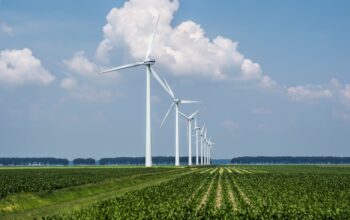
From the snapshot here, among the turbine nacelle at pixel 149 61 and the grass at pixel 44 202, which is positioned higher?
the turbine nacelle at pixel 149 61

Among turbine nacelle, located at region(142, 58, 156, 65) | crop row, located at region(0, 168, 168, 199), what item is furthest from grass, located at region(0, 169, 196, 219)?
turbine nacelle, located at region(142, 58, 156, 65)

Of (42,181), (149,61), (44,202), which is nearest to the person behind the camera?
(44,202)

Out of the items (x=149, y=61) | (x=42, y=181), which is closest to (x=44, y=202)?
(x=42, y=181)

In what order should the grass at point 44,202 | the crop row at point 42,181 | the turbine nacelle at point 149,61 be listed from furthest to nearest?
1. the turbine nacelle at point 149,61
2. the crop row at point 42,181
3. the grass at point 44,202

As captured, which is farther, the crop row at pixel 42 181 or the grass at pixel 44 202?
the crop row at pixel 42 181

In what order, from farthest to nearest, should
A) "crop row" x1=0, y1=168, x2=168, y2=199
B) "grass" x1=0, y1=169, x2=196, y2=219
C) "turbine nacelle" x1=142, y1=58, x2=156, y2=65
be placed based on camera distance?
"turbine nacelle" x1=142, y1=58, x2=156, y2=65, "crop row" x1=0, y1=168, x2=168, y2=199, "grass" x1=0, y1=169, x2=196, y2=219

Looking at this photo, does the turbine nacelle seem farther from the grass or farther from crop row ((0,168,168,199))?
the grass

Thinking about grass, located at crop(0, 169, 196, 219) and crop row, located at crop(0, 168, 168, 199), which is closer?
grass, located at crop(0, 169, 196, 219)

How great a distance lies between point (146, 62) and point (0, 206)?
7732 cm

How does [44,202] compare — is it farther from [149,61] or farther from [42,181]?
[149,61]

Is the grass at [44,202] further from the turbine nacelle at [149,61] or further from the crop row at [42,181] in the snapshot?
the turbine nacelle at [149,61]

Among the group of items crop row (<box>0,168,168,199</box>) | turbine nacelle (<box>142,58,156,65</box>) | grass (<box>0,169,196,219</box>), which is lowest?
grass (<box>0,169,196,219</box>)

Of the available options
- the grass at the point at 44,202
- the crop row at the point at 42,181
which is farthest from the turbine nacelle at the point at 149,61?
the grass at the point at 44,202

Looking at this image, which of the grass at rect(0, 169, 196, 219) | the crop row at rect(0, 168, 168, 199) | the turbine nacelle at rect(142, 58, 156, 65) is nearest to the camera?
the grass at rect(0, 169, 196, 219)
